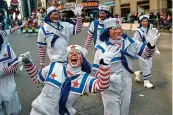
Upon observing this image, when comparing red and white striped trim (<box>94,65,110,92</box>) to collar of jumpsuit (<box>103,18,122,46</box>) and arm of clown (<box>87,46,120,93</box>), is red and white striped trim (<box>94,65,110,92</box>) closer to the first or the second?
arm of clown (<box>87,46,120,93</box>)

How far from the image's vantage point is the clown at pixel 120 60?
412 centimetres

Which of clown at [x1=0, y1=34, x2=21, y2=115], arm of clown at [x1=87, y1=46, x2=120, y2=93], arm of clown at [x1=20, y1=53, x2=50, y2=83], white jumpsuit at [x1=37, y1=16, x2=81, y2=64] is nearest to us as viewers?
arm of clown at [x1=87, y1=46, x2=120, y2=93]

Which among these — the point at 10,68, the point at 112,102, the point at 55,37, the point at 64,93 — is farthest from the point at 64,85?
the point at 55,37

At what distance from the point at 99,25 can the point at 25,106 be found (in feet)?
7.26

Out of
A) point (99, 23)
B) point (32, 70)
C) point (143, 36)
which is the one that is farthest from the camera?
point (143, 36)

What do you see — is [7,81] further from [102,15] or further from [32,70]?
[102,15]

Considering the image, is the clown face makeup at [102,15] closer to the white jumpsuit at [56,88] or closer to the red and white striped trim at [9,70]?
the red and white striped trim at [9,70]

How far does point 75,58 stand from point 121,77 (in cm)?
98

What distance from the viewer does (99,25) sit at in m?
6.52

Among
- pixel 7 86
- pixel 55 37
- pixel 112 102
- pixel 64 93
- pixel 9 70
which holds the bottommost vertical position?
pixel 112 102

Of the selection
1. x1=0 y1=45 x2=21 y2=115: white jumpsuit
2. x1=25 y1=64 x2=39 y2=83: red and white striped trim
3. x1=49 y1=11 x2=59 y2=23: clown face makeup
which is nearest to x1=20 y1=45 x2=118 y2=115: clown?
x1=25 y1=64 x2=39 y2=83: red and white striped trim

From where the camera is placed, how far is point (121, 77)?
418 cm

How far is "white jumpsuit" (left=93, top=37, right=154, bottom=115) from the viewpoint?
4098mm

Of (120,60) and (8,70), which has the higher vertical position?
(120,60)
